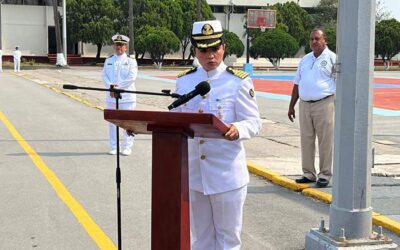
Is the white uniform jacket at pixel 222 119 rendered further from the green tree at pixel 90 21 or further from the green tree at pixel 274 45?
the green tree at pixel 274 45

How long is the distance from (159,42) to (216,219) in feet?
167

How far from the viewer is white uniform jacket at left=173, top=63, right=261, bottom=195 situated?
3.50 meters

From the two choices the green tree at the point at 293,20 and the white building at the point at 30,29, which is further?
the green tree at the point at 293,20

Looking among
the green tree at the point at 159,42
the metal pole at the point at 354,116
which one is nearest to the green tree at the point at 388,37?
the green tree at the point at 159,42

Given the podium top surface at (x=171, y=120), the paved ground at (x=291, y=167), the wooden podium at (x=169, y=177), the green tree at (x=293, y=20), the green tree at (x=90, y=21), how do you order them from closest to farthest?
the podium top surface at (x=171, y=120)
the wooden podium at (x=169, y=177)
the paved ground at (x=291, y=167)
the green tree at (x=90, y=21)
the green tree at (x=293, y=20)

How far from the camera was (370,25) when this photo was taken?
4535mm

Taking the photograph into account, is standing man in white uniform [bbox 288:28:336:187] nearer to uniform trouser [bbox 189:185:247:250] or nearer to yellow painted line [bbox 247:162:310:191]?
yellow painted line [bbox 247:162:310:191]

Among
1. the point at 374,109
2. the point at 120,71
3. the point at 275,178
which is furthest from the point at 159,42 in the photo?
the point at 275,178

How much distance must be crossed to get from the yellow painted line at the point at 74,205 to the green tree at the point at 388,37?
55227 millimetres

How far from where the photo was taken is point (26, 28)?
58.0 meters

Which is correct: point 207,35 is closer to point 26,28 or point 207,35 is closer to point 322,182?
point 322,182

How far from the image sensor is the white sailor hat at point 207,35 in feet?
11.0

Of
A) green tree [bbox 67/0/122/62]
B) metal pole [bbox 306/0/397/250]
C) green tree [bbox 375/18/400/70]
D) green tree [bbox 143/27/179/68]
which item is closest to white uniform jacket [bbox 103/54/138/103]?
metal pole [bbox 306/0/397/250]

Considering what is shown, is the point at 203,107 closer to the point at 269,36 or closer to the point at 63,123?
the point at 63,123
